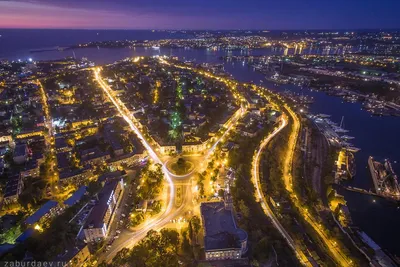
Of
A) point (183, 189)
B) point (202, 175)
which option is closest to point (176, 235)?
point (183, 189)

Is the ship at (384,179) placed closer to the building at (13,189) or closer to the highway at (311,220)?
the highway at (311,220)

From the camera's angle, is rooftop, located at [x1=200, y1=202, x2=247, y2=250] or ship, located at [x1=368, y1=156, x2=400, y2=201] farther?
ship, located at [x1=368, y1=156, x2=400, y2=201]

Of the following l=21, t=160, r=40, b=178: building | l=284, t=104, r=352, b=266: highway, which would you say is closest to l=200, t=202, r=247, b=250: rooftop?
l=284, t=104, r=352, b=266: highway

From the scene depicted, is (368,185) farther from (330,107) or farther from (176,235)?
(330,107)

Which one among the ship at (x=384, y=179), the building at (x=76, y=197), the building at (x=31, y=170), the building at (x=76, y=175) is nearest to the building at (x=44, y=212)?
the building at (x=76, y=197)

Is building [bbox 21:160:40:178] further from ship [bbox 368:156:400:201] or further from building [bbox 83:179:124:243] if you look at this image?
ship [bbox 368:156:400:201]

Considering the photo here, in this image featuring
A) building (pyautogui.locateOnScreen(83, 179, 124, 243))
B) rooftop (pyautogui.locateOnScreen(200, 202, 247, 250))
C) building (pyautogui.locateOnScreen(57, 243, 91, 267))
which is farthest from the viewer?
building (pyautogui.locateOnScreen(83, 179, 124, 243))

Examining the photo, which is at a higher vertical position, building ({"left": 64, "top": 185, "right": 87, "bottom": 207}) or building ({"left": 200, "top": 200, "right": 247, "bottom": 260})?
building ({"left": 200, "top": 200, "right": 247, "bottom": 260})
